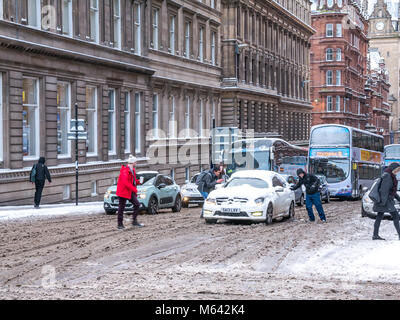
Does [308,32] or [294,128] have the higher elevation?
[308,32]

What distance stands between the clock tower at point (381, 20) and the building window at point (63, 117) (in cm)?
14725

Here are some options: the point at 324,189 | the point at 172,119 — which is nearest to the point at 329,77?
the point at 172,119

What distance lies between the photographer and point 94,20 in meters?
37.3

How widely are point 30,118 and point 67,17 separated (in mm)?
5485

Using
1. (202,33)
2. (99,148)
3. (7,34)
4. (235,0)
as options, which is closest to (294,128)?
(235,0)

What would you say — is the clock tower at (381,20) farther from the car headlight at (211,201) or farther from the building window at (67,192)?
the car headlight at (211,201)

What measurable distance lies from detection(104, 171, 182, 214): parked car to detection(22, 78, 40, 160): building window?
5.57m

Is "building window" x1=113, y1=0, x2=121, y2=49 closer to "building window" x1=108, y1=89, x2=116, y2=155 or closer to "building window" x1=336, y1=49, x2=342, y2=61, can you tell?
"building window" x1=108, y1=89, x2=116, y2=155

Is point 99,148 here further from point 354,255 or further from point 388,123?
point 388,123

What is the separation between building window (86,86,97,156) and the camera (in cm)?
3697

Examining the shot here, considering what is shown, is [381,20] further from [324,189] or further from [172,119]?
[324,189]

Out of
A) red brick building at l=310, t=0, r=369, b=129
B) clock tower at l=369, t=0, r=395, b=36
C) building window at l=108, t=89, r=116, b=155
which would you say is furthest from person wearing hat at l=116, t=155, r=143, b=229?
clock tower at l=369, t=0, r=395, b=36

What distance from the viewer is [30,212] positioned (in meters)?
26.0
